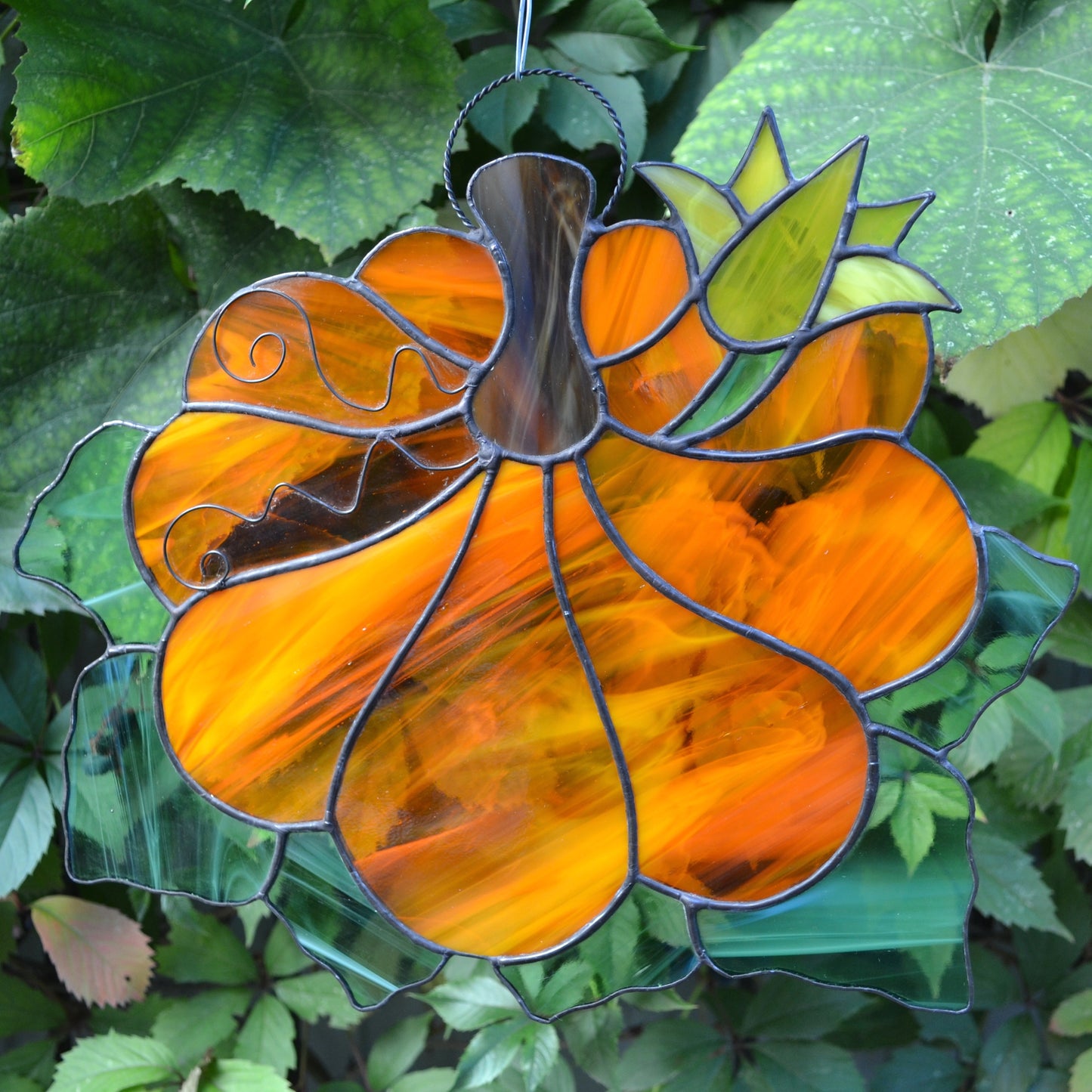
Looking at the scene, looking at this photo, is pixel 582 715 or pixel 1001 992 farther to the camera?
pixel 1001 992

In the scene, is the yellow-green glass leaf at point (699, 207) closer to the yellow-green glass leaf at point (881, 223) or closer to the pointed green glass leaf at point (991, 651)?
the yellow-green glass leaf at point (881, 223)

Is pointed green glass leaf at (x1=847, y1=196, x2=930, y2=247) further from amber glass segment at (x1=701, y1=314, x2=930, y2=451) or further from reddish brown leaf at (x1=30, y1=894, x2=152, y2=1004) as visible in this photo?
reddish brown leaf at (x1=30, y1=894, x2=152, y2=1004)

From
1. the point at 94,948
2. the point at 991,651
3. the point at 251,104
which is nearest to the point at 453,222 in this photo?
the point at 251,104

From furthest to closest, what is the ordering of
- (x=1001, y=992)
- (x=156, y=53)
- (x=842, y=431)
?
(x=1001, y=992) → (x=156, y=53) → (x=842, y=431)

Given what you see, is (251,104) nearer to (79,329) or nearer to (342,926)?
(79,329)

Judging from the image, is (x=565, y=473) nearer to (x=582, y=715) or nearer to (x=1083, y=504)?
(x=582, y=715)

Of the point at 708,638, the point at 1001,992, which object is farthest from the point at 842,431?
the point at 1001,992
